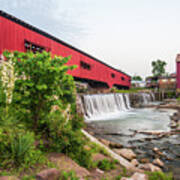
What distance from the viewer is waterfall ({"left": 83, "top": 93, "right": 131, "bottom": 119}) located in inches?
695

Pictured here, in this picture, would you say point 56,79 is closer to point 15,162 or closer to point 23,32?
point 15,162

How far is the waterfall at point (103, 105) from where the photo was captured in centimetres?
1766

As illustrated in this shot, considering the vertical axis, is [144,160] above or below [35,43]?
below

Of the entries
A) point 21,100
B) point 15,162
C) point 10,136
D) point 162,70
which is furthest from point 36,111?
point 162,70

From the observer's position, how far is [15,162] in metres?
3.33

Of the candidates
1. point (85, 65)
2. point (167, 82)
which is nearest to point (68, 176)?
point (85, 65)

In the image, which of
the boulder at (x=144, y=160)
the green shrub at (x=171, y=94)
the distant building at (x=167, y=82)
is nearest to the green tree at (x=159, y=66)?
the distant building at (x=167, y=82)

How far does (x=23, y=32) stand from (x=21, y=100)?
511 inches

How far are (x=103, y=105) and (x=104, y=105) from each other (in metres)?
0.22

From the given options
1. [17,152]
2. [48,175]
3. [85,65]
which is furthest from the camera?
[85,65]

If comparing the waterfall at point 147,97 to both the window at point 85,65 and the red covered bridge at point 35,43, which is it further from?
the window at point 85,65

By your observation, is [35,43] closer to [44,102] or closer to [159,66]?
[44,102]

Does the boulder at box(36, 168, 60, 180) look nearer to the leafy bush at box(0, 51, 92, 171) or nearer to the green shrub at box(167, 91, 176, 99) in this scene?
the leafy bush at box(0, 51, 92, 171)

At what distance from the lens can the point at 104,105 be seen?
20297mm
